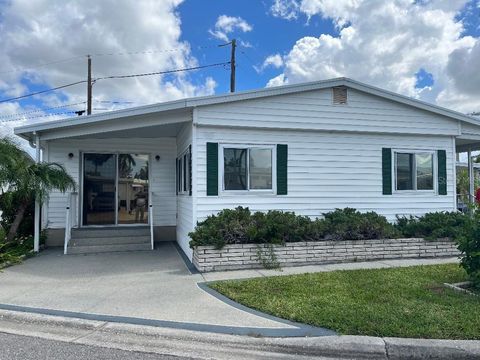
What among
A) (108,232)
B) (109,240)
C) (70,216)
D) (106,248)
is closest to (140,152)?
(108,232)

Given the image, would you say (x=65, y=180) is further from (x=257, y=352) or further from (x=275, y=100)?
(x=257, y=352)

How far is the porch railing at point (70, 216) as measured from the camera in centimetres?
963

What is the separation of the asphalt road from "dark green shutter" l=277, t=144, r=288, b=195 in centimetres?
564

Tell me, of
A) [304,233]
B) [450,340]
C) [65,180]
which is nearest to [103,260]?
[65,180]

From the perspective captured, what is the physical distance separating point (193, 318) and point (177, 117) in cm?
513

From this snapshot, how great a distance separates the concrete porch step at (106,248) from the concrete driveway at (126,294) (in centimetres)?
72

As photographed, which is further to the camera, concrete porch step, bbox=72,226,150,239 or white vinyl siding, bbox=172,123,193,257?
concrete porch step, bbox=72,226,150,239

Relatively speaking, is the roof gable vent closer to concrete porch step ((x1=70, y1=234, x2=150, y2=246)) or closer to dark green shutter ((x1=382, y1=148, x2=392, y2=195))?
dark green shutter ((x1=382, y1=148, x2=392, y2=195))

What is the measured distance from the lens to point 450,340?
13.0 feet

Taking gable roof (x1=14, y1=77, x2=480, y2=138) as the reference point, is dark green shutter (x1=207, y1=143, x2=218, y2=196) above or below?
below

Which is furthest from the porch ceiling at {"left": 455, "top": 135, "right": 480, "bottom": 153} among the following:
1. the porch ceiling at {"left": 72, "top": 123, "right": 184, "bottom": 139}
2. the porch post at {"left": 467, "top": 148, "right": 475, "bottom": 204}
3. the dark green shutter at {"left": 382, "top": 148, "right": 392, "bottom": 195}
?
the porch ceiling at {"left": 72, "top": 123, "right": 184, "bottom": 139}

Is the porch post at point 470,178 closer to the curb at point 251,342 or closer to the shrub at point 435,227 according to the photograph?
the shrub at point 435,227

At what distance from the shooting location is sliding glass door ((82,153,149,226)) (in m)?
11.2

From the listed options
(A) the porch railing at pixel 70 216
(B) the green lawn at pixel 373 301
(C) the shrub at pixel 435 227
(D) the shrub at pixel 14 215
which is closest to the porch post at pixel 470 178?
(C) the shrub at pixel 435 227
